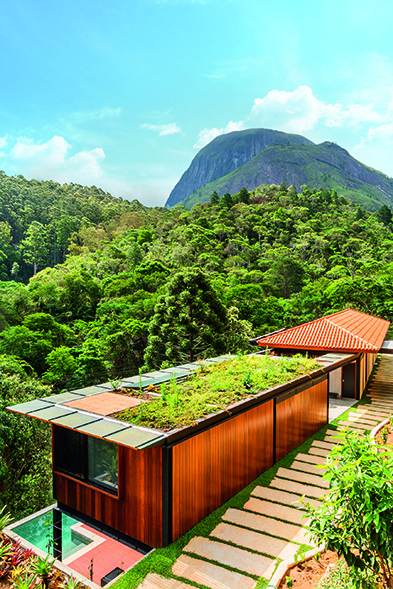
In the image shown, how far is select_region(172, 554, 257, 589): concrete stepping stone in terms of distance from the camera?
3860mm

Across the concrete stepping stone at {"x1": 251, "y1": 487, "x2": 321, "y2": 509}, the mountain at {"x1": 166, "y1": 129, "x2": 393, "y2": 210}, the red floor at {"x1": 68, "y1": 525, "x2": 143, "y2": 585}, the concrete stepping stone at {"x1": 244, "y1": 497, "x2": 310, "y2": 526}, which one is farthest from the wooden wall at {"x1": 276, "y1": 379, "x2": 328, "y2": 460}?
the mountain at {"x1": 166, "y1": 129, "x2": 393, "y2": 210}

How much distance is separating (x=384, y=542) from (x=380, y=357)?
67.0 feet

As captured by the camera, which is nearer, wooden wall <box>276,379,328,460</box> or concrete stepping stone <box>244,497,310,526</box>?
concrete stepping stone <box>244,497,310,526</box>

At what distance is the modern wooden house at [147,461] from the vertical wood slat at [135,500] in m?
0.01

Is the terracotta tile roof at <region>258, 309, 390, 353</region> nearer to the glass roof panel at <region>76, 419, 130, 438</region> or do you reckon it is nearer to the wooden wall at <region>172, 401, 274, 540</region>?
the wooden wall at <region>172, 401, 274, 540</region>

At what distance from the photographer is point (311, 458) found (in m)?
7.12

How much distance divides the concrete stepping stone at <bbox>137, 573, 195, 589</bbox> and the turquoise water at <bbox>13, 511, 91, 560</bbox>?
6.62ft

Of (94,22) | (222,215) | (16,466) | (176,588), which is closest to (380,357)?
(16,466)

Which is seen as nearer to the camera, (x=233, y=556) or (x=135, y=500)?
(x=233, y=556)

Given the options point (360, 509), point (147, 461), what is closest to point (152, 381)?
point (147, 461)

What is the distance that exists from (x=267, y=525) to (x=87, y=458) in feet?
8.87

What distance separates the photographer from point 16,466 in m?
11.7

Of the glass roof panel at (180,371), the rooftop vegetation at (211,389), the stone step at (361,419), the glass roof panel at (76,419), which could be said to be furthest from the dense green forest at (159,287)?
the stone step at (361,419)

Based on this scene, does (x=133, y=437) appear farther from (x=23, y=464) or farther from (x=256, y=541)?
(x=23, y=464)
